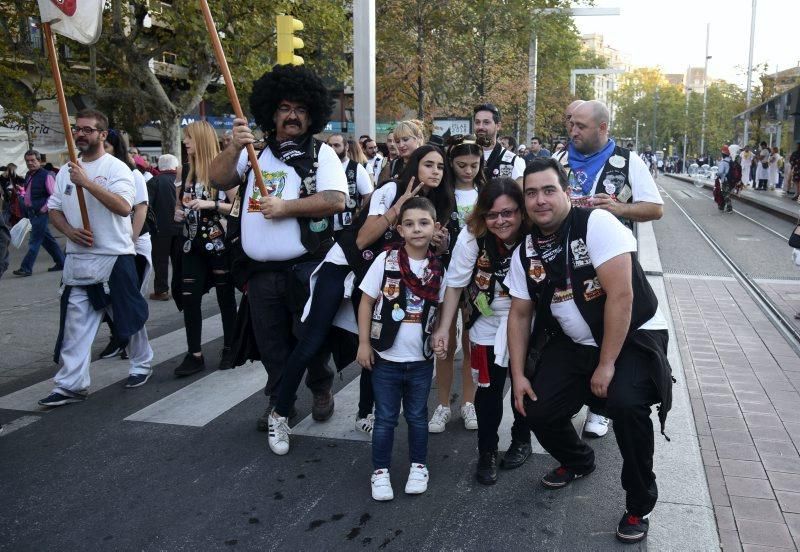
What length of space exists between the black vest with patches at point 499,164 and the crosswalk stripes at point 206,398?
2.33 meters

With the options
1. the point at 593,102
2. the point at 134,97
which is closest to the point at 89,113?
the point at 593,102

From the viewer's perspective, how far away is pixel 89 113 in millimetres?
5141

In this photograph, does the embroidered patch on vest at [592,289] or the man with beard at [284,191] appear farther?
the man with beard at [284,191]

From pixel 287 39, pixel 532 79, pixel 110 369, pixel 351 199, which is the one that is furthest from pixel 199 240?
pixel 532 79

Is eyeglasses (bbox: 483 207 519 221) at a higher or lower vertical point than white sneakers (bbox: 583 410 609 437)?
higher

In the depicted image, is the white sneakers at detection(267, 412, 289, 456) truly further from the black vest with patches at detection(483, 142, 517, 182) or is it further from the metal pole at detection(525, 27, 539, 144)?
the metal pole at detection(525, 27, 539, 144)

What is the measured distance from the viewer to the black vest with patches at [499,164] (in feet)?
16.4

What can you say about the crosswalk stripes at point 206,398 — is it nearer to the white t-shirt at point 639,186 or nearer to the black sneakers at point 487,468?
the black sneakers at point 487,468

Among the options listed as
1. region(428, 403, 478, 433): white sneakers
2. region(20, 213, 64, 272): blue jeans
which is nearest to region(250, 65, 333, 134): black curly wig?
region(428, 403, 478, 433): white sneakers

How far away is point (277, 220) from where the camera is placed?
418 cm

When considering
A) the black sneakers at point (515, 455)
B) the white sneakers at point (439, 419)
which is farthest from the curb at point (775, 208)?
the black sneakers at point (515, 455)

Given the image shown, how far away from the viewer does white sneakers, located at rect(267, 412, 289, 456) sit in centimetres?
422

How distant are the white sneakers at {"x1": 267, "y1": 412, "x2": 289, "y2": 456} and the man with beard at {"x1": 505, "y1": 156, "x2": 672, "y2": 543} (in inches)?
57.7

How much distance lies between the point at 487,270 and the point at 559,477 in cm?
113
